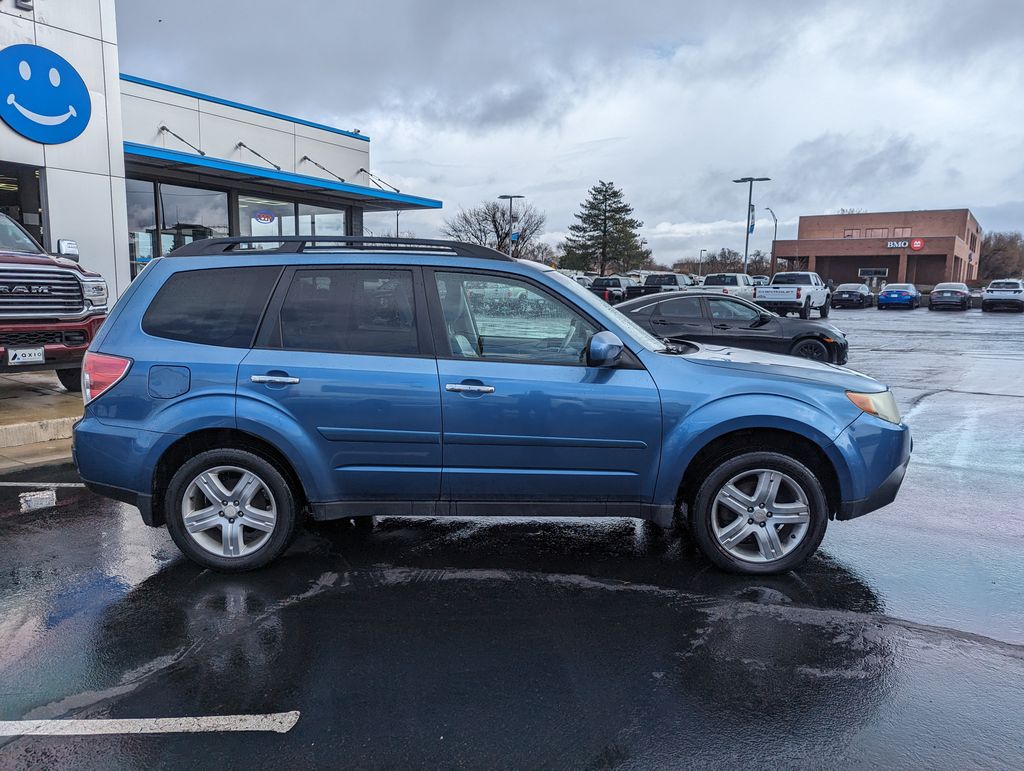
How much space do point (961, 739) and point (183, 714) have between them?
2.95m

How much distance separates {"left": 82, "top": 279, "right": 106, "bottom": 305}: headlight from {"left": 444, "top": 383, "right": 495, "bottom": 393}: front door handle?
6.99 metres

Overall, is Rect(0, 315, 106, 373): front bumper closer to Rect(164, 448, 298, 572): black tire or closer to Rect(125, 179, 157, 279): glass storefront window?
Rect(164, 448, 298, 572): black tire

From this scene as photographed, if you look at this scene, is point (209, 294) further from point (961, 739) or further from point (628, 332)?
point (961, 739)

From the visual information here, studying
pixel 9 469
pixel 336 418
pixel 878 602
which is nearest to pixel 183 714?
pixel 336 418

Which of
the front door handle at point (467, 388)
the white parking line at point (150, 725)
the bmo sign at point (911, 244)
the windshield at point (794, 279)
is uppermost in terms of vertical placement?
the bmo sign at point (911, 244)

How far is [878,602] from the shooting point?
3943mm

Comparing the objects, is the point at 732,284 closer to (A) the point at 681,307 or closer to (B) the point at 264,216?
(B) the point at 264,216

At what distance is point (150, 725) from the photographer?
2.83 m

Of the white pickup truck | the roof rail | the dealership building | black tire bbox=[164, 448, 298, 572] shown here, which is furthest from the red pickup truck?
the white pickup truck

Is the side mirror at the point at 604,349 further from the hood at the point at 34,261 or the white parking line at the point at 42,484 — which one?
the hood at the point at 34,261

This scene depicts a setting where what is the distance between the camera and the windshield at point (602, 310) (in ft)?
13.9

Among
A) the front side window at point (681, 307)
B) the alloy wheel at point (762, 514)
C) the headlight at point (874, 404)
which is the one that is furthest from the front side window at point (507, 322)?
the front side window at point (681, 307)

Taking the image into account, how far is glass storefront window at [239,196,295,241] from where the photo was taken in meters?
20.2

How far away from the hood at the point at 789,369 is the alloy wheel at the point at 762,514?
57cm
